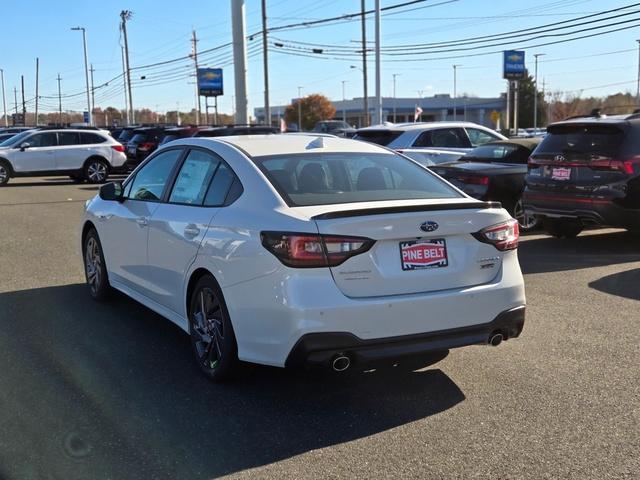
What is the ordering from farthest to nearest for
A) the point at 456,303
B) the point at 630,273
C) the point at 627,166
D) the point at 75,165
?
1. the point at 75,165
2. the point at 627,166
3. the point at 630,273
4. the point at 456,303

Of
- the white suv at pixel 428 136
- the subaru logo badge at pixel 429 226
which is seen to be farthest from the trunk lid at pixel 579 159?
the subaru logo badge at pixel 429 226

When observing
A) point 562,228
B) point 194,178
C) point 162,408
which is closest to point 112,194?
point 194,178

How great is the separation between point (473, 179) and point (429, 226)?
6.70 m

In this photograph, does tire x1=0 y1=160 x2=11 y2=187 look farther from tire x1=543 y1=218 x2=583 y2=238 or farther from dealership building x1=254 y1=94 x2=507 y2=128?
dealership building x1=254 y1=94 x2=507 y2=128

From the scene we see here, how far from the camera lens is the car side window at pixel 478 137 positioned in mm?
14262

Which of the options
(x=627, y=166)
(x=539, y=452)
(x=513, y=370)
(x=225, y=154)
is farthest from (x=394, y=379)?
(x=627, y=166)

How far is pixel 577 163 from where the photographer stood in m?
8.99

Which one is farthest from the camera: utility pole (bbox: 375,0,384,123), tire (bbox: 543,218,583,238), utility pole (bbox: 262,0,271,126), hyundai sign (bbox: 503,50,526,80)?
hyundai sign (bbox: 503,50,526,80)

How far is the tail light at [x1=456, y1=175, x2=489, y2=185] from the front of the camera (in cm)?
1047

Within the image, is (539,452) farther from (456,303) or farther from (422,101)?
(422,101)

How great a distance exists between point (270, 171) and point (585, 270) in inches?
192

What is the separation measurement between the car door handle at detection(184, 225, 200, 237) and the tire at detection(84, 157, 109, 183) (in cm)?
1966

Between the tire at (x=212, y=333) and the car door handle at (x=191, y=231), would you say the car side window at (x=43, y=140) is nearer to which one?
the car door handle at (x=191, y=231)

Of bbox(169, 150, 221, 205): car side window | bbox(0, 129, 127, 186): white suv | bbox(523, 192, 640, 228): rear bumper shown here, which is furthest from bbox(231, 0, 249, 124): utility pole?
bbox(169, 150, 221, 205): car side window
